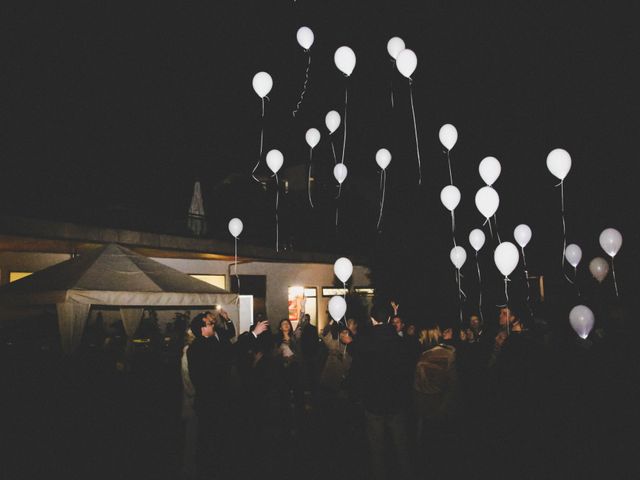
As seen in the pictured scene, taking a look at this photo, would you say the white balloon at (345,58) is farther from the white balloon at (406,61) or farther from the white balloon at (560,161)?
the white balloon at (560,161)

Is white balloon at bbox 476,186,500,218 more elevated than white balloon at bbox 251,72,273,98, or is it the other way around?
white balloon at bbox 251,72,273,98

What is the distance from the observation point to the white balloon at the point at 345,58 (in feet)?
25.2

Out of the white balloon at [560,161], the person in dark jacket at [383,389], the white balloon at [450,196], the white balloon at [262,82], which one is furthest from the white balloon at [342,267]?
the person in dark jacket at [383,389]

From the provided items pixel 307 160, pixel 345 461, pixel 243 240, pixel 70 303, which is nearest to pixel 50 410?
pixel 70 303

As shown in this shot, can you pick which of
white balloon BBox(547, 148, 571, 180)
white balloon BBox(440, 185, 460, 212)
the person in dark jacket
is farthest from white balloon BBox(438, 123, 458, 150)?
the person in dark jacket

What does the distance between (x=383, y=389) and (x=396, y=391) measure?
0.13 meters

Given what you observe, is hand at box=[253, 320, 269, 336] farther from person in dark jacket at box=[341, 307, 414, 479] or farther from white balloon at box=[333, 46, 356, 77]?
white balloon at box=[333, 46, 356, 77]

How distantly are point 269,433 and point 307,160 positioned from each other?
18789 millimetres

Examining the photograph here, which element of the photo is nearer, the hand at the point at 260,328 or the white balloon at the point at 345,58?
the hand at the point at 260,328

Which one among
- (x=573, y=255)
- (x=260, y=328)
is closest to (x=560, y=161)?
(x=573, y=255)

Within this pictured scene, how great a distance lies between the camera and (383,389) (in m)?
4.22

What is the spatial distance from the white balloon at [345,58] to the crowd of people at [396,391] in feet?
13.9

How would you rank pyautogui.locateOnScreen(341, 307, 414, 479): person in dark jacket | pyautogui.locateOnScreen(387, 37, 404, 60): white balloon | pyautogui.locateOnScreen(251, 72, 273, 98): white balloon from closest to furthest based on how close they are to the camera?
pyautogui.locateOnScreen(341, 307, 414, 479): person in dark jacket → pyautogui.locateOnScreen(387, 37, 404, 60): white balloon → pyautogui.locateOnScreen(251, 72, 273, 98): white balloon

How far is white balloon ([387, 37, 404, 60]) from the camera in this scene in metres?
7.89
